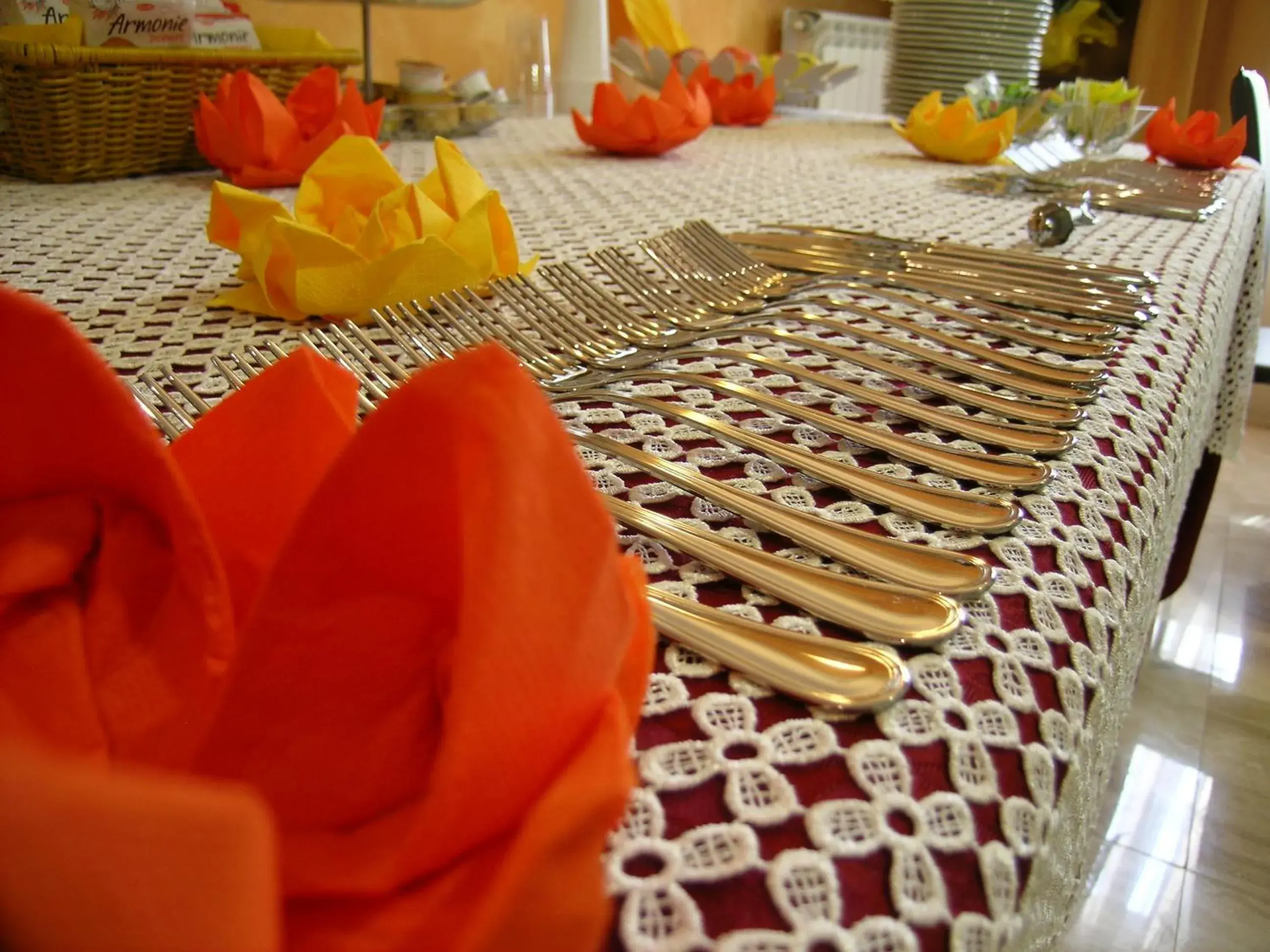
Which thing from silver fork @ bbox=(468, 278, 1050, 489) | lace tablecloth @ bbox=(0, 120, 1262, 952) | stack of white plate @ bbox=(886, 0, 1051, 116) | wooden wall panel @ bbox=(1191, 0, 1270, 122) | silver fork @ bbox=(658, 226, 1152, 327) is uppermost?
wooden wall panel @ bbox=(1191, 0, 1270, 122)

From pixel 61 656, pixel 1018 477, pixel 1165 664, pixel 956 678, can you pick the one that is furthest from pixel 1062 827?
pixel 1165 664

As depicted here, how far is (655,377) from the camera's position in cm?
47

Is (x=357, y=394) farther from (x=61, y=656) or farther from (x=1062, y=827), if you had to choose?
(x=1062, y=827)

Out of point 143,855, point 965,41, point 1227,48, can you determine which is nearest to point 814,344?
point 143,855

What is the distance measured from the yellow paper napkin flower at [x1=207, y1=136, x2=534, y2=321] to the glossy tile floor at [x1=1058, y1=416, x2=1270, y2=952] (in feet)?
2.88

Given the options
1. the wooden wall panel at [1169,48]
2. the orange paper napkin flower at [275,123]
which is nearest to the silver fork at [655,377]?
the orange paper napkin flower at [275,123]

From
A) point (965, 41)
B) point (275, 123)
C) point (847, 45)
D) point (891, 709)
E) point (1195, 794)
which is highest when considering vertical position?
point (847, 45)

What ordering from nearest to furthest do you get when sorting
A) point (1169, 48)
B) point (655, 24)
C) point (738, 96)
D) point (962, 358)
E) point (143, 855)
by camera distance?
point (143, 855), point (962, 358), point (738, 96), point (655, 24), point (1169, 48)

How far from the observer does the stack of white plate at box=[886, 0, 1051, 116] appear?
1.70 meters

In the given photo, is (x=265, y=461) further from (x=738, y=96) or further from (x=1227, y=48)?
(x=1227, y=48)

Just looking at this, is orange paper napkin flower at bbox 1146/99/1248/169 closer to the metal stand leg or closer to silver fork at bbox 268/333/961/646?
the metal stand leg

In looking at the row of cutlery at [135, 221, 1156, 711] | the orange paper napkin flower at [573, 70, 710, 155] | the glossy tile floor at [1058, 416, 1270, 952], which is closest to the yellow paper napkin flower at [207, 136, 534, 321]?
the row of cutlery at [135, 221, 1156, 711]

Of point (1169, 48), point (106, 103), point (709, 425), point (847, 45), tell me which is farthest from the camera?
point (847, 45)

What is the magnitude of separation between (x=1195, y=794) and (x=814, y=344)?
1.06 metres
